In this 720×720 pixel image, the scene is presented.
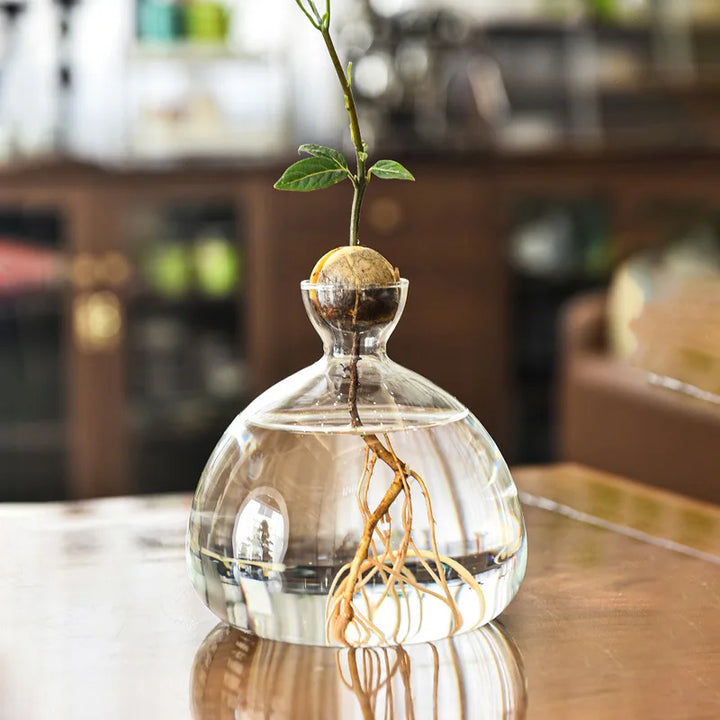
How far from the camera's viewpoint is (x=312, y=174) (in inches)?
27.7

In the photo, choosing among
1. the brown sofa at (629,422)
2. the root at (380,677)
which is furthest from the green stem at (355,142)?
the brown sofa at (629,422)

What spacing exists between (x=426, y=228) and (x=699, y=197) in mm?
781

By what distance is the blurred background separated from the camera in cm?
322

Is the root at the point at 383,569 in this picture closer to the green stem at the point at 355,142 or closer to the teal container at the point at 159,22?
the green stem at the point at 355,142

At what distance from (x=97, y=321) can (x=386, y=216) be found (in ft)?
2.58

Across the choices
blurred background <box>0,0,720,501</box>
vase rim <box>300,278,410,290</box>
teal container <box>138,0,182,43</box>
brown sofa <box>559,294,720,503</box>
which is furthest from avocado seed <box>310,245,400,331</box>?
teal container <box>138,0,182,43</box>

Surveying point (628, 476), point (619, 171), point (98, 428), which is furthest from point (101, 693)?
point (619, 171)

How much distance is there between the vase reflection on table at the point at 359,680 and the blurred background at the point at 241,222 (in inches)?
97.3

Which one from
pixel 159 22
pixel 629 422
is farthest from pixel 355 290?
pixel 159 22

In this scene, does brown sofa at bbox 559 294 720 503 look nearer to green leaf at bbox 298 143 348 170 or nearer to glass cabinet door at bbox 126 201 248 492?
green leaf at bbox 298 143 348 170

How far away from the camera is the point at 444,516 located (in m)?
0.66

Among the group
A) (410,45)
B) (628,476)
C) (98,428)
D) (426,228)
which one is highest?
(410,45)

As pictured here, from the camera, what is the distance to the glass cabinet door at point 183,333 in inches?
130

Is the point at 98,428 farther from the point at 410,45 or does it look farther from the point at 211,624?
the point at 211,624
